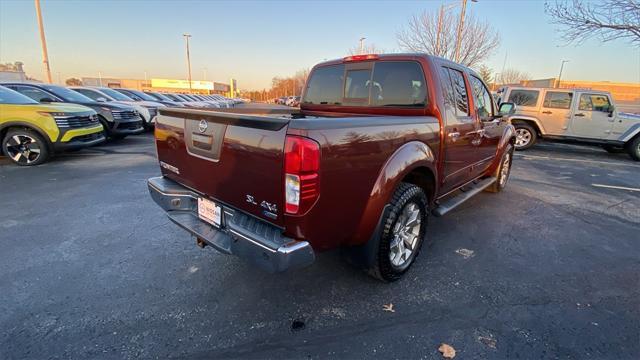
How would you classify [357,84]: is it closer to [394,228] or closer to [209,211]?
[394,228]

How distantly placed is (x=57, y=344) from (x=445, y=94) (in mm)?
3815

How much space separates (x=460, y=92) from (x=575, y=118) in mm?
8992

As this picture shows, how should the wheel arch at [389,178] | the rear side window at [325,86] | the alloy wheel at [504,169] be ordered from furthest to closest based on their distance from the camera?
the alloy wheel at [504,169]
the rear side window at [325,86]
the wheel arch at [389,178]

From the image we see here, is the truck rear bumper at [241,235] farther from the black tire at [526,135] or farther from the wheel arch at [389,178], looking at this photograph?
the black tire at [526,135]

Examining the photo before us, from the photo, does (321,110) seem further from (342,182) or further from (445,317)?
(445,317)

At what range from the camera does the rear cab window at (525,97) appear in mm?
10467

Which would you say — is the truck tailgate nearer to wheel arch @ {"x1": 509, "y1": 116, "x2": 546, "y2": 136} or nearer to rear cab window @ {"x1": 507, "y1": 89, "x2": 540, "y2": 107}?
wheel arch @ {"x1": 509, "y1": 116, "x2": 546, "y2": 136}

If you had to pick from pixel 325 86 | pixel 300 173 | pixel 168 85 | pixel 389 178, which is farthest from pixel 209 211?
pixel 168 85

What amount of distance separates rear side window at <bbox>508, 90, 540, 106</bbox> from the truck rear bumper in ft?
37.3

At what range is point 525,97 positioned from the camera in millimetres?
10625

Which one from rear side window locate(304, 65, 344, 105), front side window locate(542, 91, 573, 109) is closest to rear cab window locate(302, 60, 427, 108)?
rear side window locate(304, 65, 344, 105)

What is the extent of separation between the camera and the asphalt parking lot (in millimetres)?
2166

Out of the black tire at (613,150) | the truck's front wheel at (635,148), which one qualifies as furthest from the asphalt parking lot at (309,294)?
the black tire at (613,150)

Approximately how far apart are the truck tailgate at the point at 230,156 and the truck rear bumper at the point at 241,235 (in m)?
0.08
